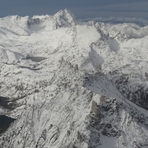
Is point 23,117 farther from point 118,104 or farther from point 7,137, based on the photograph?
point 118,104

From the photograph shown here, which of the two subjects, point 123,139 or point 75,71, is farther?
point 75,71

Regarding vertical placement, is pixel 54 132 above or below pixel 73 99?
below

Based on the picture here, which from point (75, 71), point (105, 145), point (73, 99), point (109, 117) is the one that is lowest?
point (105, 145)

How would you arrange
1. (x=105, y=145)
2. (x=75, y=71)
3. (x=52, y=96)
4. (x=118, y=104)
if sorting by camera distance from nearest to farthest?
1. (x=105, y=145)
2. (x=118, y=104)
3. (x=52, y=96)
4. (x=75, y=71)

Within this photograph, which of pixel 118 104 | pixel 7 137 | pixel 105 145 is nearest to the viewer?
pixel 105 145

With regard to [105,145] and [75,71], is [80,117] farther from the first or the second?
[75,71]

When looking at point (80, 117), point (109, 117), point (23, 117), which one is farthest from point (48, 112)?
point (109, 117)

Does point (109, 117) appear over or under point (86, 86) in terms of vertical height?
under

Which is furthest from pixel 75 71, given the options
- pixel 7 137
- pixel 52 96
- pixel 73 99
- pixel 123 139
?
pixel 123 139

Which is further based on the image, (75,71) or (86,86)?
(75,71)
